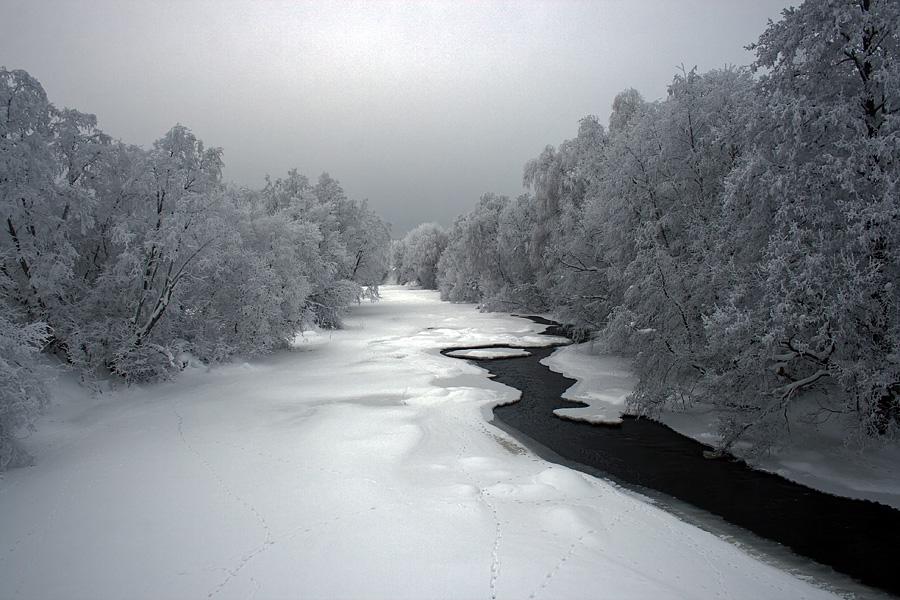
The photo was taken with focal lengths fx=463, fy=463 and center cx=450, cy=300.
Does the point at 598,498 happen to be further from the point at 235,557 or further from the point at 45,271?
the point at 45,271

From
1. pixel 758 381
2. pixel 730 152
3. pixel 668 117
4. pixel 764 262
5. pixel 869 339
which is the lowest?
pixel 758 381

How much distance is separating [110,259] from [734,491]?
1544 centimetres

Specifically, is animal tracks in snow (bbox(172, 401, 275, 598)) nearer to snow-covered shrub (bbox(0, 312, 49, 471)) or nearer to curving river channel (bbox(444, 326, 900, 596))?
snow-covered shrub (bbox(0, 312, 49, 471))

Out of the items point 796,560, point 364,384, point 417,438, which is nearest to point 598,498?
point 796,560

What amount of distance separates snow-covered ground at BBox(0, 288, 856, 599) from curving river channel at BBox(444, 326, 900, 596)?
93 cm

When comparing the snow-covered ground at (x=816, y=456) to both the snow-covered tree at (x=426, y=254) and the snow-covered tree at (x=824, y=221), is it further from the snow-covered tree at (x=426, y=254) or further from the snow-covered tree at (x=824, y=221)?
the snow-covered tree at (x=426, y=254)

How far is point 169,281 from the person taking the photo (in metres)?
12.8

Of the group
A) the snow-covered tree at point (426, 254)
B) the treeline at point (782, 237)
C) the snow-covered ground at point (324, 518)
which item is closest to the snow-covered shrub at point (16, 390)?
the snow-covered ground at point (324, 518)

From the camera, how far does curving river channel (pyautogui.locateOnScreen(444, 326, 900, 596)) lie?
5938 millimetres

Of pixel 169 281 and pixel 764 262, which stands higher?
pixel 764 262

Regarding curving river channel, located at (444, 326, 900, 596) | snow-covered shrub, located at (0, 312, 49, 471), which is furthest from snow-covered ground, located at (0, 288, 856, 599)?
curving river channel, located at (444, 326, 900, 596)

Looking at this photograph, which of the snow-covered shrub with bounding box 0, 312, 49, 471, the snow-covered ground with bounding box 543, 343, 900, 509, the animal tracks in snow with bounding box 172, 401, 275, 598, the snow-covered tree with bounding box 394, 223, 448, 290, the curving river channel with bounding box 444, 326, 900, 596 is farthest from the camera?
the snow-covered tree with bounding box 394, 223, 448, 290

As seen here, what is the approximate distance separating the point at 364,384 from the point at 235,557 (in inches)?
350

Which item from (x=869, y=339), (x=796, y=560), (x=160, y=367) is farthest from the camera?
(x=160, y=367)
